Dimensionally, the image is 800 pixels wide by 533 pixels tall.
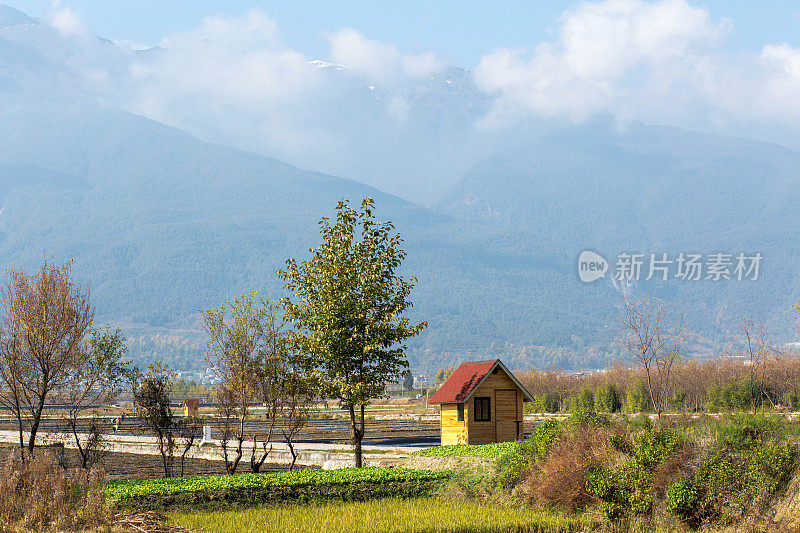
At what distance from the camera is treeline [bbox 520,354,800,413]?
6531cm

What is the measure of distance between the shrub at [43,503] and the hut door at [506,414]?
2503 centimetres

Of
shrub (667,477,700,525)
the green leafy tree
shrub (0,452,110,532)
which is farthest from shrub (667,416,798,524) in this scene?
the green leafy tree

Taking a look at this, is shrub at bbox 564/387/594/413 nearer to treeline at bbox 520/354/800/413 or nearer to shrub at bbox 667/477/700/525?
treeline at bbox 520/354/800/413

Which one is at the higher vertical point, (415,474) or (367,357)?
(367,357)

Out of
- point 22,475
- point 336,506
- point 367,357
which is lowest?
point 336,506

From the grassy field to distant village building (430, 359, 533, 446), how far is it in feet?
51.6

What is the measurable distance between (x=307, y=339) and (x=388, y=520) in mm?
10327

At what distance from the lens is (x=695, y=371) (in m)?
80.8

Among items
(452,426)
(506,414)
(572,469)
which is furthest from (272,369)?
(506,414)

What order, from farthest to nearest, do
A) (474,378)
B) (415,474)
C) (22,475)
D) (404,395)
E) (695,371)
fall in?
(404,395) → (695,371) → (474,378) → (415,474) → (22,475)

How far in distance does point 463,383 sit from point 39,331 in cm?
2013

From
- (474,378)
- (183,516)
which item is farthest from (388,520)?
(474,378)

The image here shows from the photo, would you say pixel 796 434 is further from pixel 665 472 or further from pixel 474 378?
pixel 474 378

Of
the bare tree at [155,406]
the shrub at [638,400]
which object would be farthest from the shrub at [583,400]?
the bare tree at [155,406]
